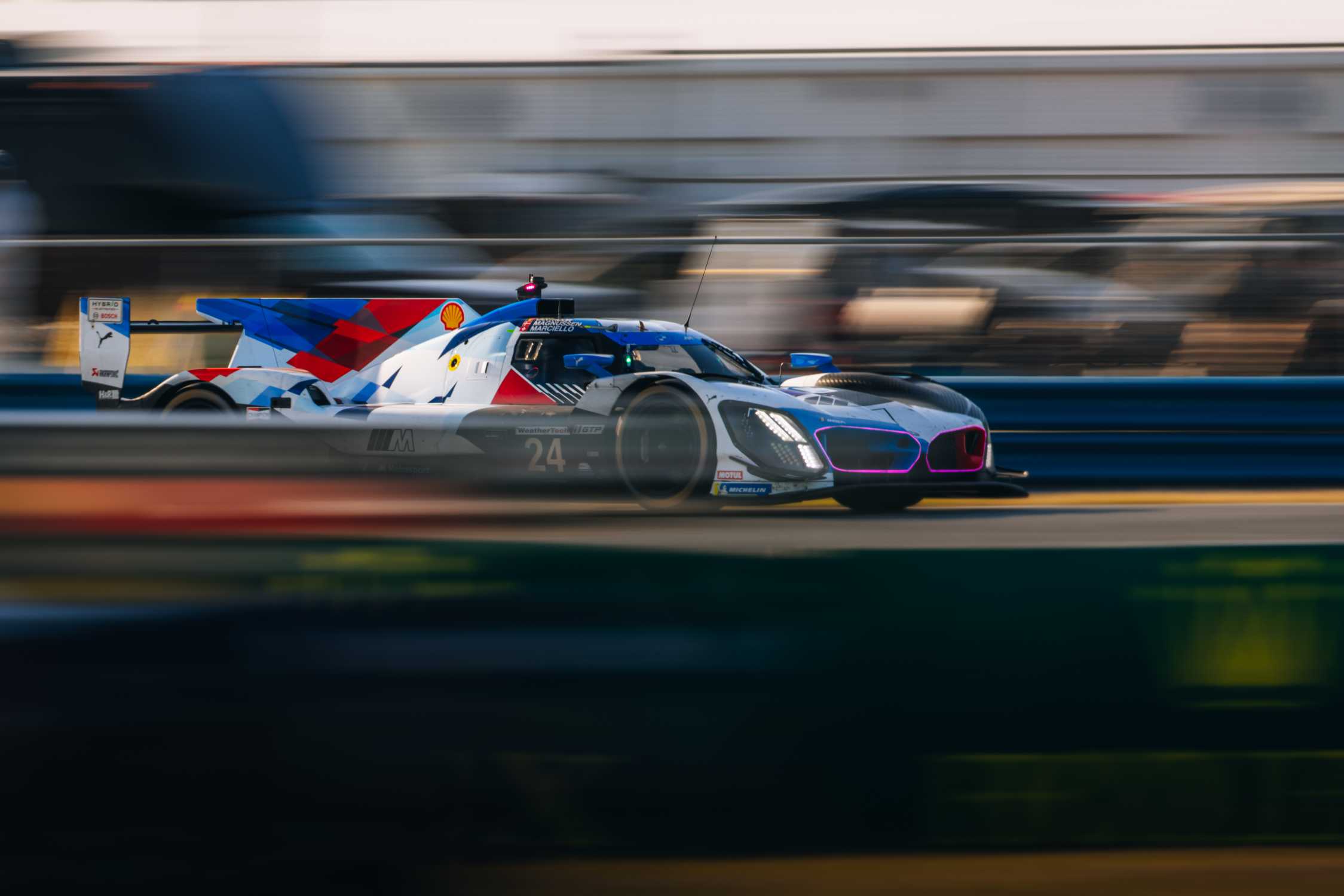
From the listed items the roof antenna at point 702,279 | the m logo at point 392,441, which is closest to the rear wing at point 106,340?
the roof antenna at point 702,279

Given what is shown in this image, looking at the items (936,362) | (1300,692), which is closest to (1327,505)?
(1300,692)

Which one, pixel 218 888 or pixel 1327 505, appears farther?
pixel 1327 505

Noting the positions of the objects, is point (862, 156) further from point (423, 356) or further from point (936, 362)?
point (423, 356)

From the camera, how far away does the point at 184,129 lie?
860cm

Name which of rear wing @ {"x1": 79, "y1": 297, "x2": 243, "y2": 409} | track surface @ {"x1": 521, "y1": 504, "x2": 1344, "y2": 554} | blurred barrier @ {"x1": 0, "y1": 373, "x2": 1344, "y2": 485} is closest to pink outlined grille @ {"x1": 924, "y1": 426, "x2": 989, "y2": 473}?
blurred barrier @ {"x1": 0, "y1": 373, "x2": 1344, "y2": 485}

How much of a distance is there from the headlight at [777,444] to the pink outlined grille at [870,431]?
0.03m

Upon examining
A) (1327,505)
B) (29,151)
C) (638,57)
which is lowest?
(1327,505)

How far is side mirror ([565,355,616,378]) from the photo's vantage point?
6.87 meters

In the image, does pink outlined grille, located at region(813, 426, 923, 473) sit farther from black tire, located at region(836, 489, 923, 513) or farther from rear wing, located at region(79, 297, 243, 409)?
rear wing, located at region(79, 297, 243, 409)

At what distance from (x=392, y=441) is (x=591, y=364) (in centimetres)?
378

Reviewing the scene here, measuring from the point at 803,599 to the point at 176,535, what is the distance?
3.29ft

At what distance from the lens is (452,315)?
23.9ft

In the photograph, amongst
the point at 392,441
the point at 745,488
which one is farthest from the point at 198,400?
the point at 392,441

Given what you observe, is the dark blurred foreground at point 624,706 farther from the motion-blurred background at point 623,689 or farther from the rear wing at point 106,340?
the rear wing at point 106,340
